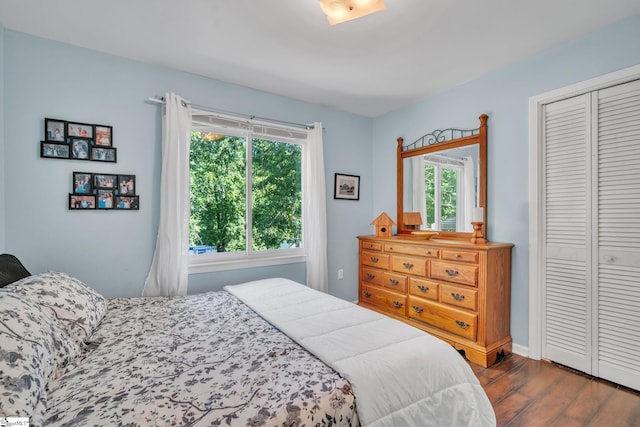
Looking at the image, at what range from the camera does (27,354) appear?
0.99 m

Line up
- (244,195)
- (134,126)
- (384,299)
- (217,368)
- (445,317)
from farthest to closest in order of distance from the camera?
1. (384,299)
2. (244,195)
3. (445,317)
4. (134,126)
5. (217,368)

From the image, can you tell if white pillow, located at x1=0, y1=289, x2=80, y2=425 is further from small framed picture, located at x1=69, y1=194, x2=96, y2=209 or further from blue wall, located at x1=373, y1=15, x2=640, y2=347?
blue wall, located at x1=373, y1=15, x2=640, y2=347

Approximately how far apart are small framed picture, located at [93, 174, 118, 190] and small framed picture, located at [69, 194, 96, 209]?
99 millimetres

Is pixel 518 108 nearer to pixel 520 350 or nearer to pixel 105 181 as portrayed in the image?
pixel 520 350

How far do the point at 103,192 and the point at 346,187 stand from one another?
99.9 inches

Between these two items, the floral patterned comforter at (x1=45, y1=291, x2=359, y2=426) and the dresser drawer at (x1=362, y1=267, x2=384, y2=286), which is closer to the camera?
the floral patterned comforter at (x1=45, y1=291, x2=359, y2=426)

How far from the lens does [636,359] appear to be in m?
1.96

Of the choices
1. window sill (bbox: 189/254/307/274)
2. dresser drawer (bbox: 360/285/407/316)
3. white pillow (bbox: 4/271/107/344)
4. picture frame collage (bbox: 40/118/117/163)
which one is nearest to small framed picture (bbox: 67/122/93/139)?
picture frame collage (bbox: 40/118/117/163)

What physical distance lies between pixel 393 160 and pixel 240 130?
1.94 metres

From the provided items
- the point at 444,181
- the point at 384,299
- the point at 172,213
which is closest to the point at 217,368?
the point at 172,213

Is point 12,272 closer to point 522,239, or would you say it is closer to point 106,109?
point 106,109

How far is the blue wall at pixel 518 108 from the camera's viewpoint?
81.9 inches

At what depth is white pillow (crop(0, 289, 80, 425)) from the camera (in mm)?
844

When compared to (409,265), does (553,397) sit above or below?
below
